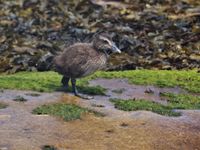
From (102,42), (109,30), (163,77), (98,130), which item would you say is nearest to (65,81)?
(102,42)

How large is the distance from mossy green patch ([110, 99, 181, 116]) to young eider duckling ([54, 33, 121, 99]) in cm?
93

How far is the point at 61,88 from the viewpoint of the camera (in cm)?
1465

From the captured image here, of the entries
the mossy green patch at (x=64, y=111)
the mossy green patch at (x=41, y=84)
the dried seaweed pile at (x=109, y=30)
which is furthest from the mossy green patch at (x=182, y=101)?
the dried seaweed pile at (x=109, y=30)

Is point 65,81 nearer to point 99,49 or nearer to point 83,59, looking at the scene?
point 83,59

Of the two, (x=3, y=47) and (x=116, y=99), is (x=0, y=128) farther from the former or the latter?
(x=3, y=47)

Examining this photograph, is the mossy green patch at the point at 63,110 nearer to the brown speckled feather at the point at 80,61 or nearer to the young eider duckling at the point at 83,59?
the young eider duckling at the point at 83,59

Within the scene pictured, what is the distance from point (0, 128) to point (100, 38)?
4.12m

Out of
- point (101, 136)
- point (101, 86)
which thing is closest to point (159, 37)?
point (101, 86)

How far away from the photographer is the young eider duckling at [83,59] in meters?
13.8

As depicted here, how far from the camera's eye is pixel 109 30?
20828 millimetres

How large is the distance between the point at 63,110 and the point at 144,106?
1.98m

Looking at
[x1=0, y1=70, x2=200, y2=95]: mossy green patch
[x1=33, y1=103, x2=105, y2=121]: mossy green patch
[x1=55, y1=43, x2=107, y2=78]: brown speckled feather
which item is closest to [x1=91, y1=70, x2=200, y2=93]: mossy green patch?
[x1=0, y1=70, x2=200, y2=95]: mossy green patch

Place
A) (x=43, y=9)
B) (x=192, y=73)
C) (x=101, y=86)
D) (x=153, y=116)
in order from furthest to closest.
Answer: (x=43, y=9)
(x=192, y=73)
(x=101, y=86)
(x=153, y=116)

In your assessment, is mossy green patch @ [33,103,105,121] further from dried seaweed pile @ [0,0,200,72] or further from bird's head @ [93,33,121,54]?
dried seaweed pile @ [0,0,200,72]
